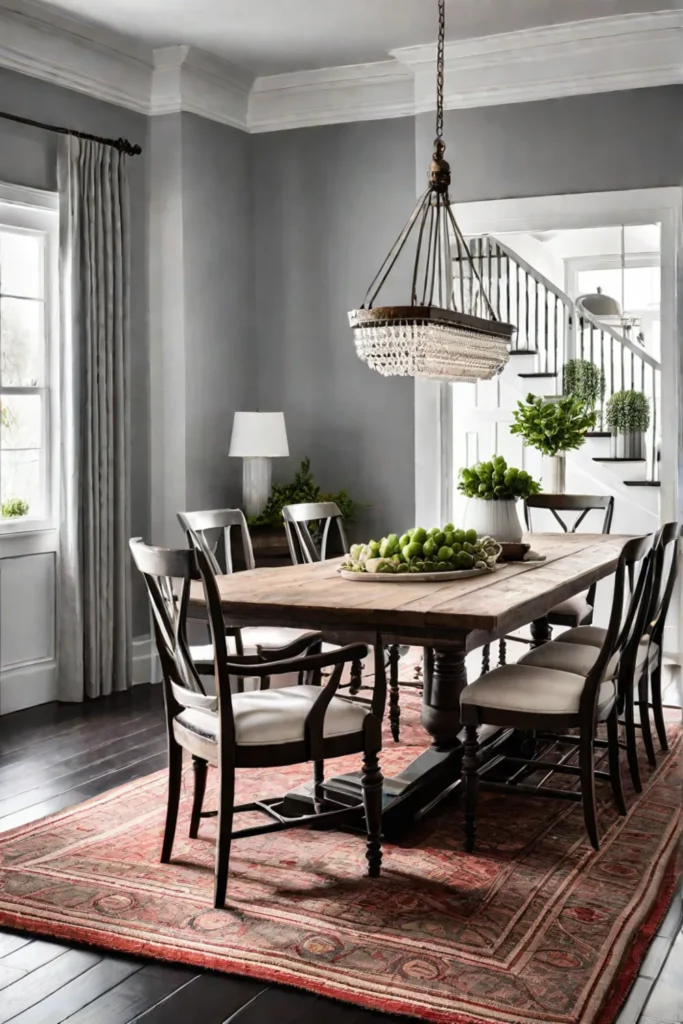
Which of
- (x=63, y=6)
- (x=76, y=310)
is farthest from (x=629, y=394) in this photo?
(x=63, y=6)

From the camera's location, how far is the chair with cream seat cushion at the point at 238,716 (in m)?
2.82

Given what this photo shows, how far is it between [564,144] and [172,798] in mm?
4056

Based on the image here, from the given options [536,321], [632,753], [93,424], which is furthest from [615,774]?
[536,321]

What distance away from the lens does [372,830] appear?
305 cm

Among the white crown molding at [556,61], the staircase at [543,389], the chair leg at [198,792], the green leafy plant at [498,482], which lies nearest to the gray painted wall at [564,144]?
the white crown molding at [556,61]

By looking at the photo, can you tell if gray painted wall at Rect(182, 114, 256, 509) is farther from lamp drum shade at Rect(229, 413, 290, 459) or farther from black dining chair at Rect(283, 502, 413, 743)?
black dining chair at Rect(283, 502, 413, 743)

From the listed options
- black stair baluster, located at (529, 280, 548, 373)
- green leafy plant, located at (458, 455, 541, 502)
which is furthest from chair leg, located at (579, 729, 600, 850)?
black stair baluster, located at (529, 280, 548, 373)

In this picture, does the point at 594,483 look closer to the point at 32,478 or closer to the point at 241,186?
the point at 241,186

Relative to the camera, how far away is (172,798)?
3.18m

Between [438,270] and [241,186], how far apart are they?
1314 mm

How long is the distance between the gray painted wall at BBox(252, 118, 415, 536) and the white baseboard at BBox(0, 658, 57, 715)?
1921mm

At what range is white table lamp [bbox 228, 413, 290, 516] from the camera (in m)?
5.90

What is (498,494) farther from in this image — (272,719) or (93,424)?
(93,424)

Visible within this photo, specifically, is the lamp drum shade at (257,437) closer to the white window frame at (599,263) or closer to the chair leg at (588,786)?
the chair leg at (588,786)
